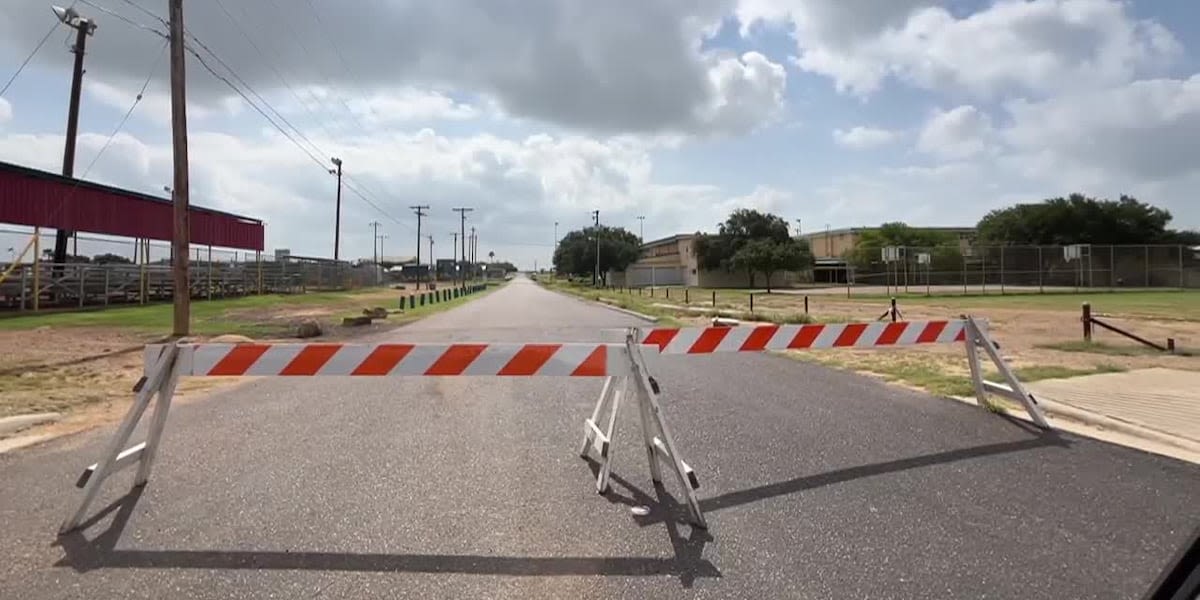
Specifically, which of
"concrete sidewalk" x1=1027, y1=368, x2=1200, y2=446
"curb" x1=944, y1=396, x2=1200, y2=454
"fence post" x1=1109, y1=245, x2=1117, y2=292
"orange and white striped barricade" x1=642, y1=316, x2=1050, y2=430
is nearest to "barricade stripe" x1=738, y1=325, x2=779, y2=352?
"orange and white striped barricade" x1=642, y1=316, x2=1050, y2=430

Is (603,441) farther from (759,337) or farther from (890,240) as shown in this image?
(890,240)

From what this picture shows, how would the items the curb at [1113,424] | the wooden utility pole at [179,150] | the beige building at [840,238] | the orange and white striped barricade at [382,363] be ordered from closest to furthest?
the orange and white striped barricade at [382,363] < the curb at [1113,424] < the wooden utility pole at [179,150] < the beige building at [840,238]

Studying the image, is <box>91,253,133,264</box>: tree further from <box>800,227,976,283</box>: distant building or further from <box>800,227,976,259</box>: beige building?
<box>800,227,976,259</box>: beige building

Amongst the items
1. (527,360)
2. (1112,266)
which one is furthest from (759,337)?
(1112,266)

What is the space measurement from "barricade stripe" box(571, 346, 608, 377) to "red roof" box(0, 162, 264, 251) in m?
28.8

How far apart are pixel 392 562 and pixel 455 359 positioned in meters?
1.80

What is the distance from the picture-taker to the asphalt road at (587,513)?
392 centimetres

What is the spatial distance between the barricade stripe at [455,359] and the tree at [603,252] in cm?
10251

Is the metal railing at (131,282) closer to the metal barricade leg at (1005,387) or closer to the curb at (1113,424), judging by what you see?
the metal barricade leg at (1005,387)

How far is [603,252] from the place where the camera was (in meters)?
111

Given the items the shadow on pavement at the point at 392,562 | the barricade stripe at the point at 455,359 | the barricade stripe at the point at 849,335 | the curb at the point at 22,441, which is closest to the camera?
the shadow on pavement at the point at 392,562

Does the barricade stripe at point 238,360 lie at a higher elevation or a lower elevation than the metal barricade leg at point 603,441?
higher

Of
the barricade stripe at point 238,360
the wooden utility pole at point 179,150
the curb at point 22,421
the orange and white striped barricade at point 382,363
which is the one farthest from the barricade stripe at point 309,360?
the wooden utility pole at point 179,150

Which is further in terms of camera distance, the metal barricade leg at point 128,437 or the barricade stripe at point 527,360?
the barricade stripe at point 527,360
